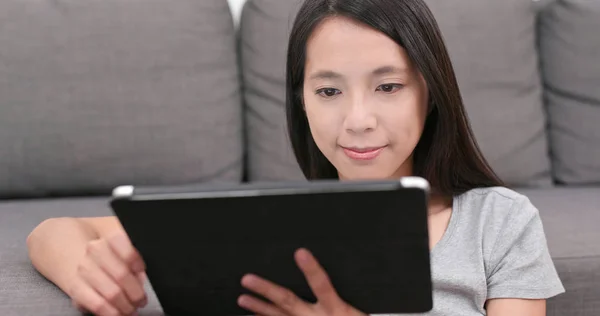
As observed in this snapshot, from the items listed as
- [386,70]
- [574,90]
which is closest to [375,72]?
[386,70]

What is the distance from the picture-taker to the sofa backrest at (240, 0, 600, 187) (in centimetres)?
153

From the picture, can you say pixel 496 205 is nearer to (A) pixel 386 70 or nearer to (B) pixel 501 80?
(A) pixel 386 70

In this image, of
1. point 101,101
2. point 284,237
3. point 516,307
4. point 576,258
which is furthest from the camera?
point 101,101

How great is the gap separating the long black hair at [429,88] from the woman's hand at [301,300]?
0.33 metres

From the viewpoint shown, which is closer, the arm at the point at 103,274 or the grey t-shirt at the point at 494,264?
the arm at the point at 103,274

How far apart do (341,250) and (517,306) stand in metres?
0.32

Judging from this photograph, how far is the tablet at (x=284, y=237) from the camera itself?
602mm

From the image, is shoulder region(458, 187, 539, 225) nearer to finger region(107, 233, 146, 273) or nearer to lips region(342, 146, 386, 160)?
lips region(342, 146, 386, 160)

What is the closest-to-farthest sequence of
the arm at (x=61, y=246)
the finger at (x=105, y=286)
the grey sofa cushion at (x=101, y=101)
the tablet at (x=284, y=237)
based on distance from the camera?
1. the tablet at (x=284, y=237)
2. the finger at (x=105, y=286)
3. the arm at (x=61, y=246)
4. the grey sofa cushion at (x=101, y=101)

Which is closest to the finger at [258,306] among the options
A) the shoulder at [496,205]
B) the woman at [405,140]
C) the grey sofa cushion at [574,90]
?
the woman at [405,140]

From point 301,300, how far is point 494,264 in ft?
0.96

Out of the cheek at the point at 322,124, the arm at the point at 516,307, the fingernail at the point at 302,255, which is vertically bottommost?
the arm at the point at 516,307

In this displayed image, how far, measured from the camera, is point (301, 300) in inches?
28.3

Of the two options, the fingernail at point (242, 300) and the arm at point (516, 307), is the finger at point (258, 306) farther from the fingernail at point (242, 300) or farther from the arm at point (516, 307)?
the arm at point (516, 307)
